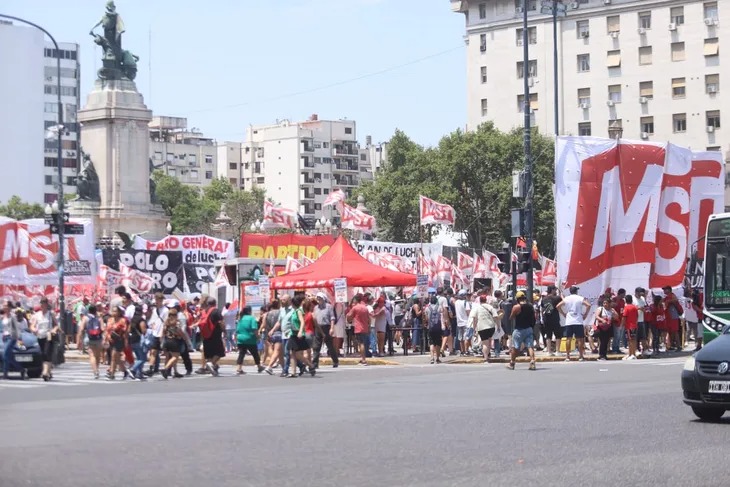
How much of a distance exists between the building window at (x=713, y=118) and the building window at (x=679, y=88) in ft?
7.39

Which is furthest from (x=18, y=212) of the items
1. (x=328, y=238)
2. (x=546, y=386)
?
(x=546, y=386)

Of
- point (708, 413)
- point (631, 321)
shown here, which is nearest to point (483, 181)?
point (631, 321)

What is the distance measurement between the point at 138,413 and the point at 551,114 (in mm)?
79452

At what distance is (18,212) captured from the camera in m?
125

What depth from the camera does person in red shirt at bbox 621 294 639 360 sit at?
107ft

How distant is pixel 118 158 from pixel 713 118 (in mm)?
42967

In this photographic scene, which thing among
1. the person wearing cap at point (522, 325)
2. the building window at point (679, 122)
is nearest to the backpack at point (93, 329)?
the person wearing cap at point (522, 325)

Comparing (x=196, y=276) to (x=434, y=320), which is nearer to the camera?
(x=434, y=320)

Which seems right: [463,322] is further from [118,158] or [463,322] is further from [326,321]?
[118,158]

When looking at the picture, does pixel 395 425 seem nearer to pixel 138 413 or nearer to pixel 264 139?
pixel 138 413

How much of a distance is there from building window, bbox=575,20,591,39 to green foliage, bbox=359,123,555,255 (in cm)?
1115

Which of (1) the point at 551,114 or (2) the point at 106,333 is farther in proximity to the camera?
(1) the point at 551,114

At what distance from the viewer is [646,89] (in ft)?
307

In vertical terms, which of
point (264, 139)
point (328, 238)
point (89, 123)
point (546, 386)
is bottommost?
point (546, 386)
